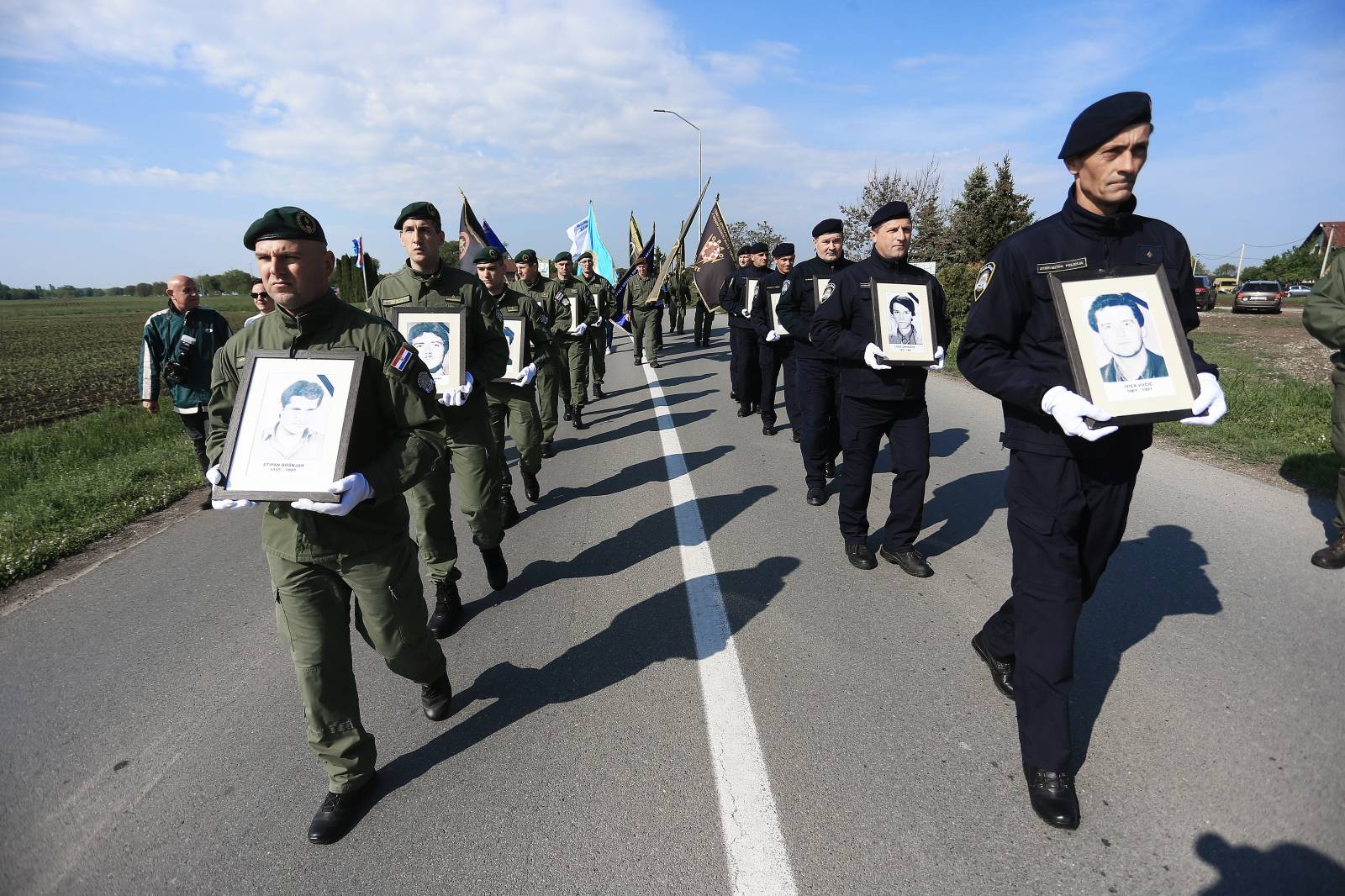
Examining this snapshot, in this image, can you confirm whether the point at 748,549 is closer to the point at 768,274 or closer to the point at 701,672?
the point at 701,672

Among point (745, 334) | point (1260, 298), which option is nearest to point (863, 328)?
point (745, 334)

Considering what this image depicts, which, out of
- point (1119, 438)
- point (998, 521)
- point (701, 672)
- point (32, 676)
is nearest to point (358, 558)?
point (701, 672)

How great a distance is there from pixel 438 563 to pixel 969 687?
280 centimetres

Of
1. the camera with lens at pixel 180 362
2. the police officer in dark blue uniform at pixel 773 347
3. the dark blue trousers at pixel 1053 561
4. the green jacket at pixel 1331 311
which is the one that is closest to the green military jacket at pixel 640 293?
the police officer in dark blue uniform at pixel 773 347

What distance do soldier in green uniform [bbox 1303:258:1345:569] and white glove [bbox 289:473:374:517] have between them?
5.31m

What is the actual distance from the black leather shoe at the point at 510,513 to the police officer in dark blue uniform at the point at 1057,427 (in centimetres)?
388

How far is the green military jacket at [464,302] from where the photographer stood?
409cm

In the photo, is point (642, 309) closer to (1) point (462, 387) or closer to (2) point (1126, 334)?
(1) point (462, 387)

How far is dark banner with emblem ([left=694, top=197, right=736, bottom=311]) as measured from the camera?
14336 millimetres

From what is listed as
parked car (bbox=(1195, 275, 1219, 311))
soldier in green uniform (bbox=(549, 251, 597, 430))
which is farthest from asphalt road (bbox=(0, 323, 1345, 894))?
soldier in green uniform (bbox=(549, 251, 597, 430))

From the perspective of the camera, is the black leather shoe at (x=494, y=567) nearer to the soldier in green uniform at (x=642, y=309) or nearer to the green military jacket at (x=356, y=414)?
the green military jacket at (x=356, y=414)

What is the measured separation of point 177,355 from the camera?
607 cm

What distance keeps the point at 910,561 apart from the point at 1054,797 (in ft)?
6.54

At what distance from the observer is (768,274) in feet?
28.0
